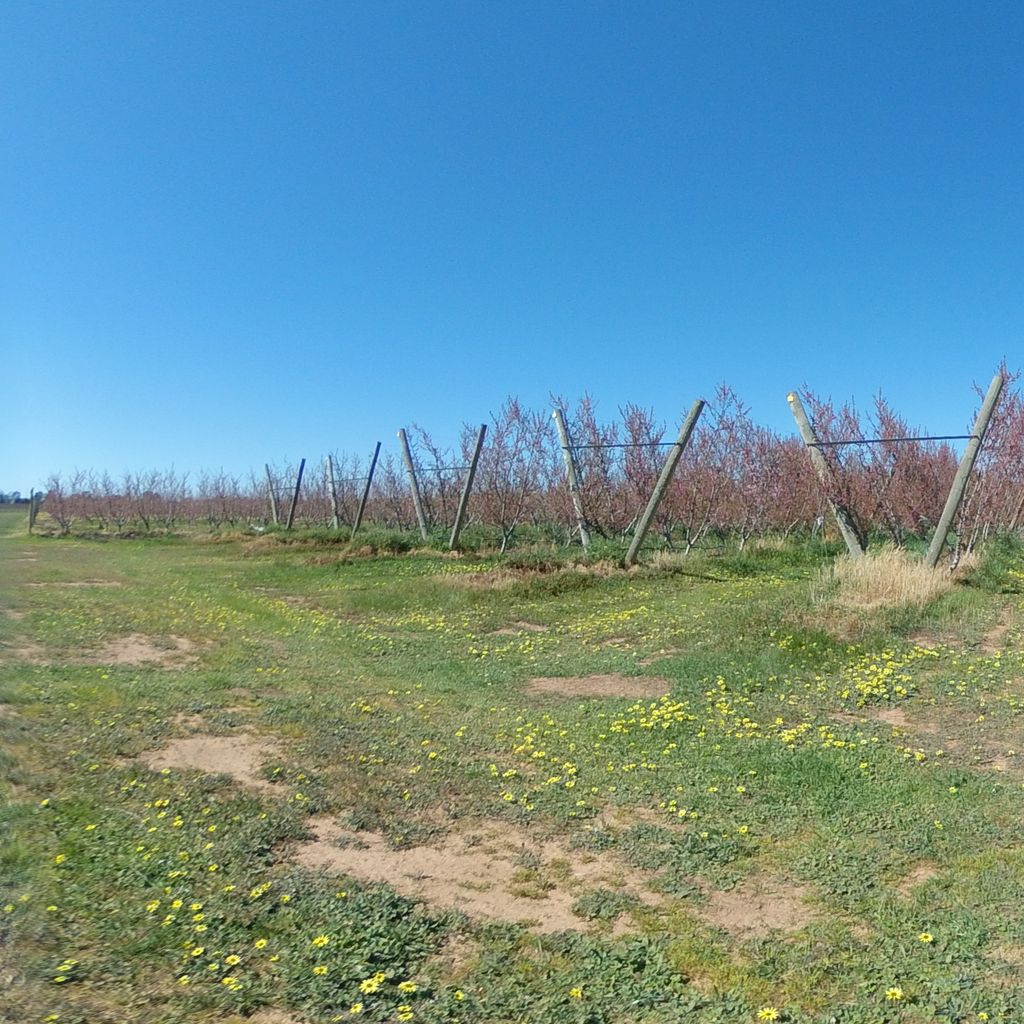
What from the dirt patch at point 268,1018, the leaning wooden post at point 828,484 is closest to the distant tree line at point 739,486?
the leaning wooden post at point 828,484

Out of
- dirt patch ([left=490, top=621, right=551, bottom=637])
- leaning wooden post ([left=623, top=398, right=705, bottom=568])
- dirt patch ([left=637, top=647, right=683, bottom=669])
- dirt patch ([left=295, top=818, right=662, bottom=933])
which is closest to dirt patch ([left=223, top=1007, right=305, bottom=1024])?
dirt patch ([left=295, top=818, right=662, bottom=933])

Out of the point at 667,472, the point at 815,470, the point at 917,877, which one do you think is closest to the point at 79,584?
the point at 667,472

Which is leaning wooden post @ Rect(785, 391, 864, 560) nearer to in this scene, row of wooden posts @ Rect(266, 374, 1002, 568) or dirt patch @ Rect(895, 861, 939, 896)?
row of wooden posts @ Rect(266, 374, 1002, 568)

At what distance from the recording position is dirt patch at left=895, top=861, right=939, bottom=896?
3500 mm

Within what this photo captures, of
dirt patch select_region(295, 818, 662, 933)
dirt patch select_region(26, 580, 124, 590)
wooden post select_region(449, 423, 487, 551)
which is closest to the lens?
dirt patch select_region(295, 818, 662, 933)

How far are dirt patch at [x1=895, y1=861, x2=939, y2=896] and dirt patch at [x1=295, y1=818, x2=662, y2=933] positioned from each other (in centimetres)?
105

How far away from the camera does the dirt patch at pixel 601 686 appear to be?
7.06m

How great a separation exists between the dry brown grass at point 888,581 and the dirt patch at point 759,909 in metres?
5.64

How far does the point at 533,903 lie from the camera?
11.5 ft

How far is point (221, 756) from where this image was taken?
515 centimetres

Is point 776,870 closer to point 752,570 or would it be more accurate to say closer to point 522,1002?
point 522,1002

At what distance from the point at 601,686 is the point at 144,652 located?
4594 millimetres

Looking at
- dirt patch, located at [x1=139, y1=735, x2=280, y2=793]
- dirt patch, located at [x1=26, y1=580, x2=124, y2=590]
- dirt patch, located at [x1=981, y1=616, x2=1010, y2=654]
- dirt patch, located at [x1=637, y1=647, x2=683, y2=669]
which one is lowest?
dirt patch, located at [x1=139, y1=735, x2=280, y2=793]

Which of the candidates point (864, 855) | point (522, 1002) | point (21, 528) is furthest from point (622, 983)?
point (21, 528)
